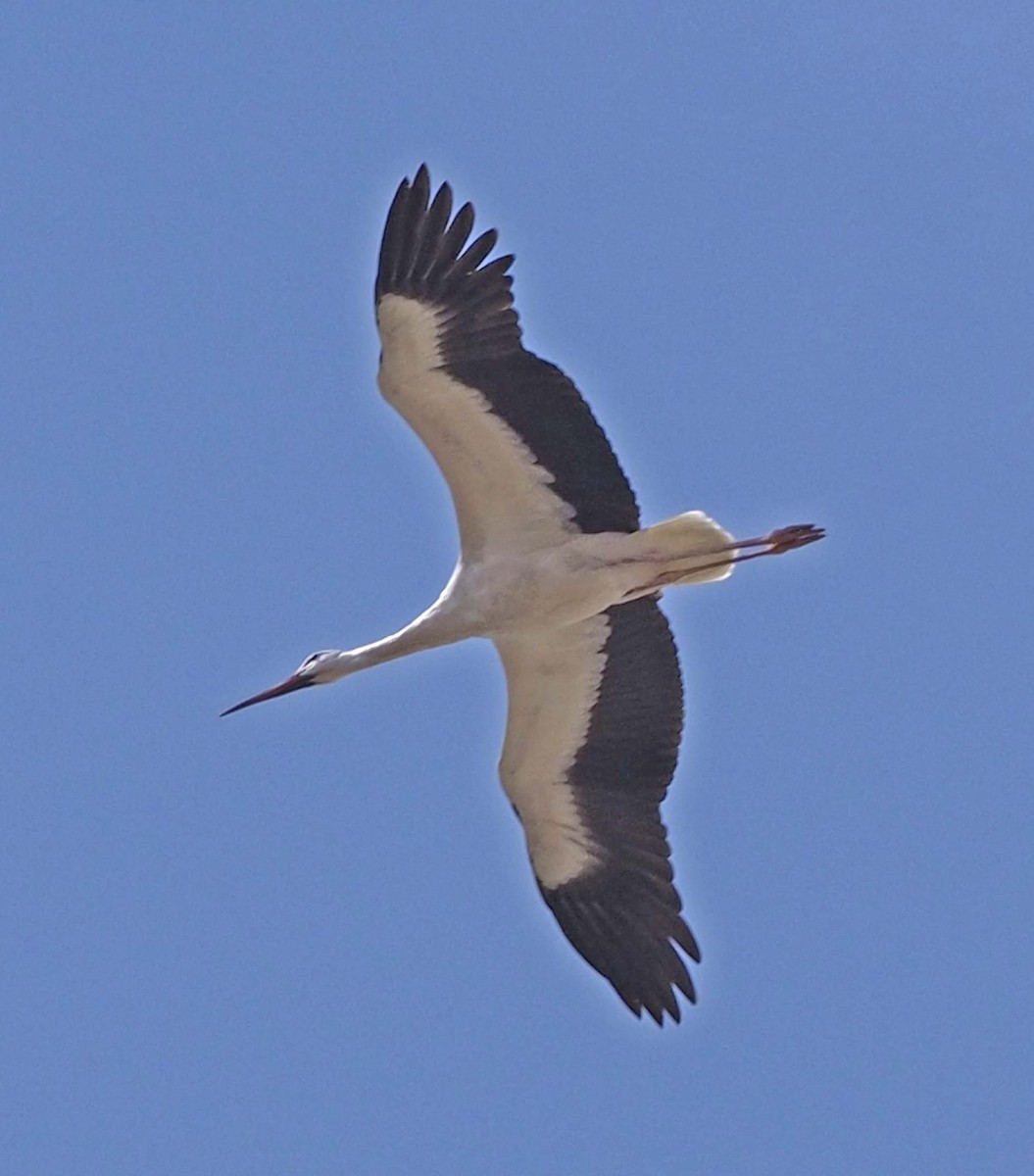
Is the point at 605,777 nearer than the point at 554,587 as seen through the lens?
No

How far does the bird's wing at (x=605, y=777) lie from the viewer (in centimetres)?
1775

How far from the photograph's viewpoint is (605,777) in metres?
18.1

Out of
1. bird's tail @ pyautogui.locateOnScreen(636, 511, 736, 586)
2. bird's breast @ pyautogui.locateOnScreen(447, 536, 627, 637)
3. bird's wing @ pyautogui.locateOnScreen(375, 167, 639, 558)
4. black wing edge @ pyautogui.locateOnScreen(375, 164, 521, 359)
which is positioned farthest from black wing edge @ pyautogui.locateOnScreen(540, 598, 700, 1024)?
black wing edge @ pyautogui.locateOnScreen(375, 164, 521, 359)

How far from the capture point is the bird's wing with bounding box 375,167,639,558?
55.2 ft

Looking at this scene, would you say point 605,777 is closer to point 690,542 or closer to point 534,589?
point 534,589

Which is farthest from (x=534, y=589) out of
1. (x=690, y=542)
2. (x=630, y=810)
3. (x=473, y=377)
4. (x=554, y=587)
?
(x=630, y=810)

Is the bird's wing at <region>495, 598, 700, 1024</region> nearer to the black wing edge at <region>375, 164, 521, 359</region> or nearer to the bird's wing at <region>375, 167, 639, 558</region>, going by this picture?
the bird's wing at <region>375, 167, 639, 558</region>

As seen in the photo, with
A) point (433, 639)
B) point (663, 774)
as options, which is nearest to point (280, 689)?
point (433, 639)

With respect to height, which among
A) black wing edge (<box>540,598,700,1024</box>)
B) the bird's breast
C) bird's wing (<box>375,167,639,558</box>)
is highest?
bird's wing (<box>375,167,639,558</box>)

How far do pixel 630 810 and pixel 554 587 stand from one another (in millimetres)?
1568

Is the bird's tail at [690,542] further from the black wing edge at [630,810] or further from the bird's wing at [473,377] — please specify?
the black wing edge at [630,810]

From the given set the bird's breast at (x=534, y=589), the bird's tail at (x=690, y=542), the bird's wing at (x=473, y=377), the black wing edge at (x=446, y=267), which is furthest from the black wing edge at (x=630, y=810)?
the black wing edge at (x=446, y=267)

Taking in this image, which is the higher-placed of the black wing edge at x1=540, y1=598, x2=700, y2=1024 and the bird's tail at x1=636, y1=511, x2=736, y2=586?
the bird's tail at x1=636, y1=511, x2=736, y2=586

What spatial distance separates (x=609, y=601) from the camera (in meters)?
17.4
